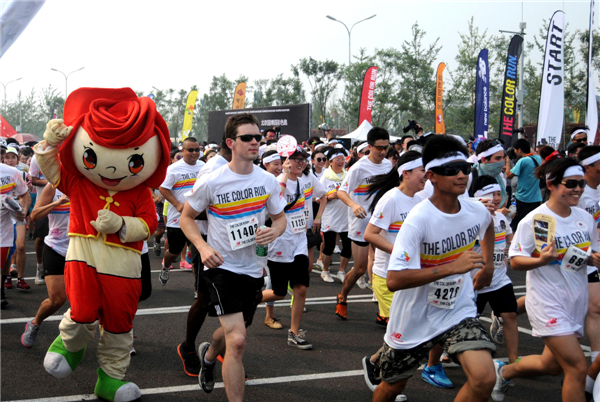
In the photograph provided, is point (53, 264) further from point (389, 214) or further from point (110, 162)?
point (389, 214)

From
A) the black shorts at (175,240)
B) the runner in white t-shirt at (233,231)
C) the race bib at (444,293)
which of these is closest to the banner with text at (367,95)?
the black shorts at (175,240)

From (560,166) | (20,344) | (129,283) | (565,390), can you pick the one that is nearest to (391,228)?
(560,166)

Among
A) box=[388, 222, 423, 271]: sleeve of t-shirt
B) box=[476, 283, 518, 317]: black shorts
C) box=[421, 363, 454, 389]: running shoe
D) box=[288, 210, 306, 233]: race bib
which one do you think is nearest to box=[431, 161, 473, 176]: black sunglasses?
box=[388, 222, 423, 271]: sleeve of t-shirt

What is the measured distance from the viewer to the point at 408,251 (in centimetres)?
334

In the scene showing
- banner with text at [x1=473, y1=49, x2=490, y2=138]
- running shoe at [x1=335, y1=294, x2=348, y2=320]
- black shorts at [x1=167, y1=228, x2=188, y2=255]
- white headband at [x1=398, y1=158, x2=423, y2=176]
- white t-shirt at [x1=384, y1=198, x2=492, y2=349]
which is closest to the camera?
white t-shirt at [x1=384, y1=198, x2=492, y2=349]

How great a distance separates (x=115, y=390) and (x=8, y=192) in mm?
3719

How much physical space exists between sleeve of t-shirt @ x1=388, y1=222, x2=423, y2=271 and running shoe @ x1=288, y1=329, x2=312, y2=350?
2673 mm

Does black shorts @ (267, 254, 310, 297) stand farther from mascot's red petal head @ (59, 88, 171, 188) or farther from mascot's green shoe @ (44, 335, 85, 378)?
mascot's green shoe @ (44, 335, 85, 378)

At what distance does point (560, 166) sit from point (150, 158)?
312 centimetres

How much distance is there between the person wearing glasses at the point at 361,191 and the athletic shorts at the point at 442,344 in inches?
127

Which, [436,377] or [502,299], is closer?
[436,377]

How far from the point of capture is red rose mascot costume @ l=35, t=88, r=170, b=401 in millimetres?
4207

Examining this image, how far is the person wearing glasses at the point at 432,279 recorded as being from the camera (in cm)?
333

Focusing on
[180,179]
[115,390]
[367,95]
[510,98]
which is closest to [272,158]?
[180,179]
